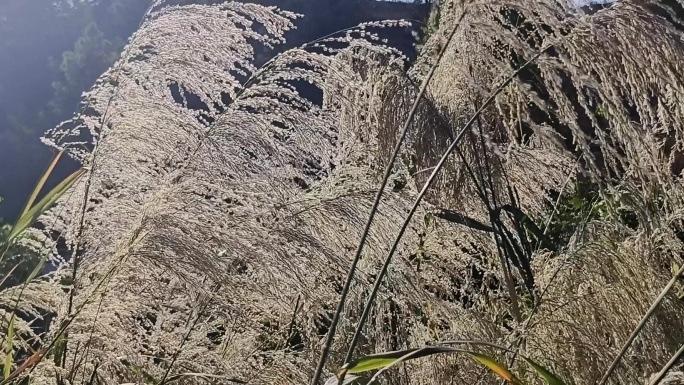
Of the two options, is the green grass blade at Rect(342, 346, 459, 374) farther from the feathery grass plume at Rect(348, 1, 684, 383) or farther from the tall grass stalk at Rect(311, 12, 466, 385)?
the feathery grass plume at Rect(348, 1, 684, 383)

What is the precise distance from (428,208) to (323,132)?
1.06 ft

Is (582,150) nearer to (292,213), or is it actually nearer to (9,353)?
(292,213)

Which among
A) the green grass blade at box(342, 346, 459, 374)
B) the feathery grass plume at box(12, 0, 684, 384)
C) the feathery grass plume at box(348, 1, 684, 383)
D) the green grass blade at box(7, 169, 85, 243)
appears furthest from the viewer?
the green grass blade at box(7, 169, 85, 243)

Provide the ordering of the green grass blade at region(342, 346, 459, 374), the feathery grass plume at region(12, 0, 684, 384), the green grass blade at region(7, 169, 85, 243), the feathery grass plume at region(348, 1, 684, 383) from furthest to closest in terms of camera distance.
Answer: the green grass blade at region(7, 169, 85, 243), the feathery grass plume at region(12, 0, 684, 384), the feathery grass plume at region(348, 1, 684, 383), the green grass blade at region(342, 346, 459, 374)

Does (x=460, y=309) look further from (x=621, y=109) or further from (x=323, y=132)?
(x=621, y=109)

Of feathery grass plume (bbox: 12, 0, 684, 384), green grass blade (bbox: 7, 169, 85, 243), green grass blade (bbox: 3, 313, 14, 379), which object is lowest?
green grass blade (bbox: 3, 313, 14, 379)

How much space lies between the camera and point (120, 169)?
193 cm

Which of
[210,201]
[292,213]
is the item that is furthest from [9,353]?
[292,213]

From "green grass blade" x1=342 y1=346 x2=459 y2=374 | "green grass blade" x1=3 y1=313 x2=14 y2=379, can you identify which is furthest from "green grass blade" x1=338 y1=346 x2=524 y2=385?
"green grass blade" x1=3 y1=313 x2=14 y2=379

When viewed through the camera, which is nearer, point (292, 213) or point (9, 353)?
point (9, 353)

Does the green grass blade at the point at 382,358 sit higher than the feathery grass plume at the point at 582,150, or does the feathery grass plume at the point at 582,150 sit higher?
the feathery grass plume at the point at 582,150

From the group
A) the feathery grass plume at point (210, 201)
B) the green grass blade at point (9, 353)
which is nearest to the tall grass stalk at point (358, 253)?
the feathery grass plume at point (210, 201)

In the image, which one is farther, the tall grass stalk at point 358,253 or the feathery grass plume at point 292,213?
the feathery grass plume at point 292,213

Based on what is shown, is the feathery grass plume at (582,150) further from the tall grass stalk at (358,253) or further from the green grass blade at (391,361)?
the green grass blade at (391,361)
